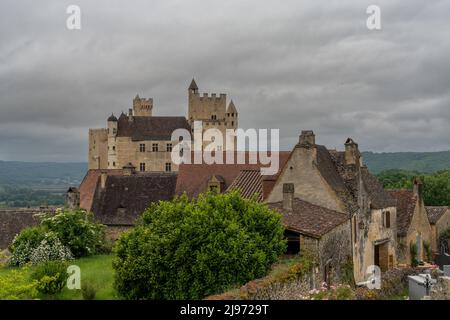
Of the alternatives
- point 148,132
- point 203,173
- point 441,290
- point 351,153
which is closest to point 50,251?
point 203,173

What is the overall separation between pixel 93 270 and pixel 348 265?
561 inches

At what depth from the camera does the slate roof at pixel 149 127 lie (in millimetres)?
107625

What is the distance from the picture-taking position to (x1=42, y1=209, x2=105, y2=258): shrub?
38750mm

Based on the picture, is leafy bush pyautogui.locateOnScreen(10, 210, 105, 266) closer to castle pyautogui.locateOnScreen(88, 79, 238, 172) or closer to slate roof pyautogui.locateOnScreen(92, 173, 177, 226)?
slate roof pyautogui.locateOnScreen(92, 173, 177, 226)

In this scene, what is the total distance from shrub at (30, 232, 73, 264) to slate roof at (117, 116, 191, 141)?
70.3 m

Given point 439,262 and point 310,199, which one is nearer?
point 310,199

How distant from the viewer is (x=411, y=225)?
4475 cm

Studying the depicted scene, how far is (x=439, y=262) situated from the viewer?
45.2 meters

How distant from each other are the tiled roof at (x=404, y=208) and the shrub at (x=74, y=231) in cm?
2297

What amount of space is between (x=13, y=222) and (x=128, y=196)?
50.2 ft
